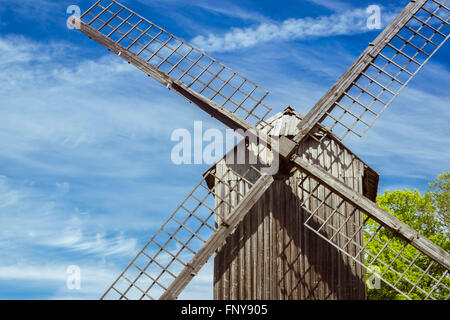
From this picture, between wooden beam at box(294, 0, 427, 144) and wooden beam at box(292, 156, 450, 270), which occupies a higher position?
wooden beam at box(294, 0, 427, 144)

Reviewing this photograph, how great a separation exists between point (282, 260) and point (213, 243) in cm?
181

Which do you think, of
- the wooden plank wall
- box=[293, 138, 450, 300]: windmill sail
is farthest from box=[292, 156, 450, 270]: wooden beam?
the wooden plank wall

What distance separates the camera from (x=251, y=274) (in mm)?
9547

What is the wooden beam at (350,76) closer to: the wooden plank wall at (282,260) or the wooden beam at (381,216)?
the wooden beam at (381,216)

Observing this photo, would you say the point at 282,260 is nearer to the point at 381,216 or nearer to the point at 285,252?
the point at 285,252

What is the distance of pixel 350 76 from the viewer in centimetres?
931

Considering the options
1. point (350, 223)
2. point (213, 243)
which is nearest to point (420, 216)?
point (350, 223)

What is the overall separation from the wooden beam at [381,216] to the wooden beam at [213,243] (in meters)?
0.91

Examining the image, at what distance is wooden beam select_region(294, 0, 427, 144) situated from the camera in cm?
913

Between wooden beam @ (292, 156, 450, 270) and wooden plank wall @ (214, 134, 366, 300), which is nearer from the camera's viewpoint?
wooden beam @ (292, 156, 450, 270)

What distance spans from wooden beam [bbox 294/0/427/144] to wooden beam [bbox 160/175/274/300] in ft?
4.00

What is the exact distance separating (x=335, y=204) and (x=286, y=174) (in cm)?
157

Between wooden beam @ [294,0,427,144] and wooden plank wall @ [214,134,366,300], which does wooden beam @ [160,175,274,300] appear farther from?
wooden beam @ [294,0,427,144]
